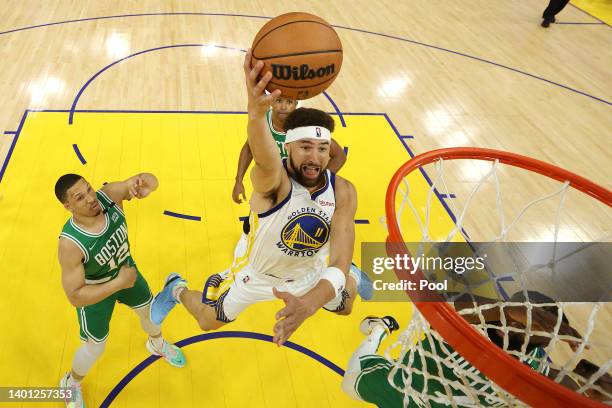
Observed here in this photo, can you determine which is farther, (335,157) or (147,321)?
(335,157)

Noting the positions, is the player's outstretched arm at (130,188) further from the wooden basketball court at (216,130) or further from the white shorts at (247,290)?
the wooden basketball court at (216,130)

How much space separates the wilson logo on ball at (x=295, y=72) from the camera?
7.55 feet

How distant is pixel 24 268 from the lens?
13.1 feet

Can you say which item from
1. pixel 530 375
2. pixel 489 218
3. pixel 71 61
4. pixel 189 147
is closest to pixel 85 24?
pixel 71 61

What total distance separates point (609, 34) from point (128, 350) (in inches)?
432

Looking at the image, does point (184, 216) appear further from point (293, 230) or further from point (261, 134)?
A: point (261, 134)

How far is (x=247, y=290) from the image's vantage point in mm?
3205

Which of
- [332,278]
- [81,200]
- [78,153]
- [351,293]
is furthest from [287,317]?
[78,153]

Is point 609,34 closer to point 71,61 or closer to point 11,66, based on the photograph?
point 71,61

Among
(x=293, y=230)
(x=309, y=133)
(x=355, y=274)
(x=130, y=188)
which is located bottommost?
(x=355, y=274)

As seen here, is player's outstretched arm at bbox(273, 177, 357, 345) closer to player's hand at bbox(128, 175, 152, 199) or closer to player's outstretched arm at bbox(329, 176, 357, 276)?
player's outstretched arm at bbox(329, 176, 357, 276)

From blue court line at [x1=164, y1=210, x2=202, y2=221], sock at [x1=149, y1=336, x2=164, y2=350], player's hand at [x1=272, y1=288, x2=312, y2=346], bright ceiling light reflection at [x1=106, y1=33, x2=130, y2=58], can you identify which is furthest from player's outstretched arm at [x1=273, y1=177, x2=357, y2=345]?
bright ceiling light reflection at [x1=106, y1=33, x2=130, y2=58]

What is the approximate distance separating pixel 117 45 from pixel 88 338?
600cm

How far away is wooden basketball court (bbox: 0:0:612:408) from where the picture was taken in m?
3.53
